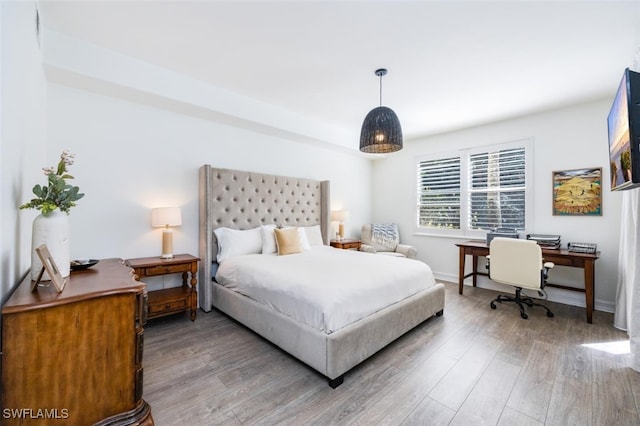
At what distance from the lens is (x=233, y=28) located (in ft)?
7.28

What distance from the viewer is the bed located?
6.48 feet

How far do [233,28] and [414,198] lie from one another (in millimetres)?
4090

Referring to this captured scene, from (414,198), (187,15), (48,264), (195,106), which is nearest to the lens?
(48,264)

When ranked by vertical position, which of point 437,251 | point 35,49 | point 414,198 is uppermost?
point 35,49

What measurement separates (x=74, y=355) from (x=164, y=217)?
1.89 m

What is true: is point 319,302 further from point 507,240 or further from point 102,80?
point 102,80

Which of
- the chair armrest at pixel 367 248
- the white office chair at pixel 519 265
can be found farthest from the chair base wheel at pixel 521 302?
the chair armrest at pixel 367 248

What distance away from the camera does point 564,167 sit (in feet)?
12.0

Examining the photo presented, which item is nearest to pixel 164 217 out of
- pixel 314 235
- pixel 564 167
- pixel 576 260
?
pixel 314 235

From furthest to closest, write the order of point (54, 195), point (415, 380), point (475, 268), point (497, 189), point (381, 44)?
1. point (475, 268)
2. point (497, 189)
3. point (381, 44)
4. point (415, 380)
5. point (54, 195)

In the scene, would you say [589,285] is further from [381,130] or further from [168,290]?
[168,290]

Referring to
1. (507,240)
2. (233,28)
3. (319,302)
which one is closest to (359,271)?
(319,302)

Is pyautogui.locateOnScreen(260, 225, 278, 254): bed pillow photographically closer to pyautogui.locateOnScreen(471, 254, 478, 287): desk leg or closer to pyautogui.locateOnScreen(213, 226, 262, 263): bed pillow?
pyautogui.locateOnScreen(213, 226, 262, 263): bed pillow

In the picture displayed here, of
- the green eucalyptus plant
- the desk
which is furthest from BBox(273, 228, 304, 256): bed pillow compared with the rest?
the desk
